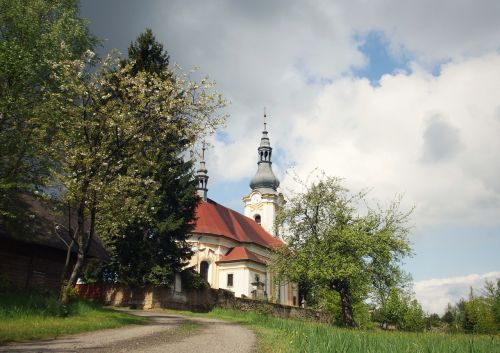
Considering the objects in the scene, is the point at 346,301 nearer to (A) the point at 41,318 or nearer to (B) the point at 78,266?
(B) the point at 78,266

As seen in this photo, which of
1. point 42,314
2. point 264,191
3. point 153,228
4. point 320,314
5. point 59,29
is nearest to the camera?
point 42,314

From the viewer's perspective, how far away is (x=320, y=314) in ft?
160

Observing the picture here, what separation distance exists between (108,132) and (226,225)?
1524 inches

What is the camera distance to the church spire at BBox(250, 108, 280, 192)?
70.0 m

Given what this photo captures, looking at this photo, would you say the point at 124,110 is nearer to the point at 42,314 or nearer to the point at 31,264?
the point at 42,314

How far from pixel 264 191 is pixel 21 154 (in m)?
52.9

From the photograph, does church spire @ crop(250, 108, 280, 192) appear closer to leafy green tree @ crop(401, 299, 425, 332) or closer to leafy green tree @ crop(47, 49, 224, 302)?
leafy green tree @ crop(401, 299, 425, 332)

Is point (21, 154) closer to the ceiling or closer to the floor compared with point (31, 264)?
closer to the ceiling

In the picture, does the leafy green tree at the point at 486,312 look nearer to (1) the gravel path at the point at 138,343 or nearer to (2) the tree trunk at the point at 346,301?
(2) the tree trunk at the point at 346,301

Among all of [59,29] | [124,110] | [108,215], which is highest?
[59,29]

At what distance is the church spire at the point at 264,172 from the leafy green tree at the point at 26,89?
49.8m

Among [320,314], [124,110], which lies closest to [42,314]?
[124,110]

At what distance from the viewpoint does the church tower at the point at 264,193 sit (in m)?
68.3

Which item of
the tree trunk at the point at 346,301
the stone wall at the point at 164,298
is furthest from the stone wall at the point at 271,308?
the tree trunk at the point at 346,301
